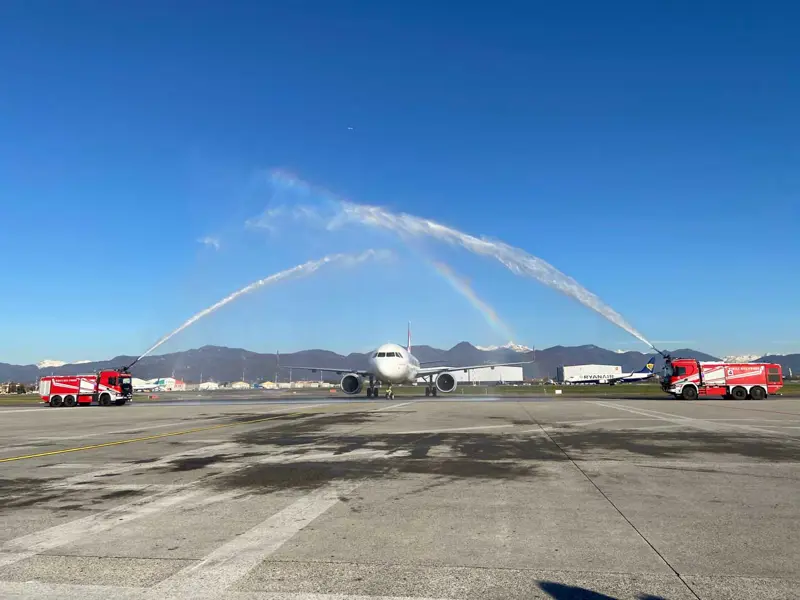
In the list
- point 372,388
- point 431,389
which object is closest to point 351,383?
point 372,388

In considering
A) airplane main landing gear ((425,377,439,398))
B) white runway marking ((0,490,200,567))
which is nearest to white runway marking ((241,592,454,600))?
white runway marking ((0,490,200,567))

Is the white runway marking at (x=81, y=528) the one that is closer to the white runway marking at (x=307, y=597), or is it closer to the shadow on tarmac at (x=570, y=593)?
the white runway marking at (x=307, y=597)

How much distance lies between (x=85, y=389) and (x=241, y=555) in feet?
149

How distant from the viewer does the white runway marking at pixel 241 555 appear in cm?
461

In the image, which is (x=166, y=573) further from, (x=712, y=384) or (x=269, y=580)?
(x=712, y=384)

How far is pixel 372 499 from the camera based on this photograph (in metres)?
8.12

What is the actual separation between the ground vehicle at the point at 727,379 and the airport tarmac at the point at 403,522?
32.1 m

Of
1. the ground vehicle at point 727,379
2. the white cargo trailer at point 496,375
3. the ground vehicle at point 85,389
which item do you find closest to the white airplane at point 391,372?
the ground vehicle at point 727,379

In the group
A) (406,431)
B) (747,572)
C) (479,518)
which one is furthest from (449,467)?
(406,431)

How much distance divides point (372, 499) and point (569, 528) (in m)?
2.88

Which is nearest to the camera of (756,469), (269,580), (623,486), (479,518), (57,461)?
(269,580)

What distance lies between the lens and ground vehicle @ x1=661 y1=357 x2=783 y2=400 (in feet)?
141

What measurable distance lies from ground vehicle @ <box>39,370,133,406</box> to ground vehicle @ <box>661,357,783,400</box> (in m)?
43.9

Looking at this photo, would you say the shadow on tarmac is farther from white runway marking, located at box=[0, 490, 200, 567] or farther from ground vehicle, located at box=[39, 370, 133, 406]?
ground vehicle, located at box=[39, 370, 133, 406]
